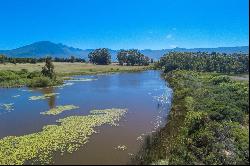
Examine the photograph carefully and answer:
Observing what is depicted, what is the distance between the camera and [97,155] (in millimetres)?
28891

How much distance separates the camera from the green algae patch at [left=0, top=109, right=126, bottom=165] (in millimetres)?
28781

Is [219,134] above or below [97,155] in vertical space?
above

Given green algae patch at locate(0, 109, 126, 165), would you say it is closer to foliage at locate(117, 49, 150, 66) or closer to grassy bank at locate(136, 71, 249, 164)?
grassy bank at locate(136, 71, 249, 164)

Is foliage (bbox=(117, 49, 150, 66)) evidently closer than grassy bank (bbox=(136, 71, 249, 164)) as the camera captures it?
No

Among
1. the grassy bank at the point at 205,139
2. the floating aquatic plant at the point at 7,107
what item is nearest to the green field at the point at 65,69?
the floating aquatic plant at the point at 7,107

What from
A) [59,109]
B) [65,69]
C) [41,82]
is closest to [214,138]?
[59,109]

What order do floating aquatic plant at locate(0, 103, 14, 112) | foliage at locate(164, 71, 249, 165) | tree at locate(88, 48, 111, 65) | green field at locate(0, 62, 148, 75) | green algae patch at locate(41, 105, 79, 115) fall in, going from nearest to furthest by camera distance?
foliage at locate(164, 71, 249, 165) → green algae patch at locate(41, 105, 79, 115) → floating aquatic plant at locate(0, 103, 14, 112) → green field at locate(0, 62, 148, 75) → tree at locate(88, 48, 111, 65)

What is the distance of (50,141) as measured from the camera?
33.3 m

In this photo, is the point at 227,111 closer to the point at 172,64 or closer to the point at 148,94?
the point at 148,94

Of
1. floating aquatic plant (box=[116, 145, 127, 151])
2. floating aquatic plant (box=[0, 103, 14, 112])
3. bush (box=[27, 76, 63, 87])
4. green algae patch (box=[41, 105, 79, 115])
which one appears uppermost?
bush (box=[27, 76, 63, 87])

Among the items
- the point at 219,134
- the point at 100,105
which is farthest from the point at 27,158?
the point at 100,105

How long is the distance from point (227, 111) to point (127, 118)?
1305 centimetres

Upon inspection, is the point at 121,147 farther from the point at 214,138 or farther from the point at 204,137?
the point at 214,138

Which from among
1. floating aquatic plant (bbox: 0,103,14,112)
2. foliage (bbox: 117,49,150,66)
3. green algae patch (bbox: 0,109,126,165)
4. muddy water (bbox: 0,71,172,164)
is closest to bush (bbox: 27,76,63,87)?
muddy water (bbox: 0,71,172,164)
